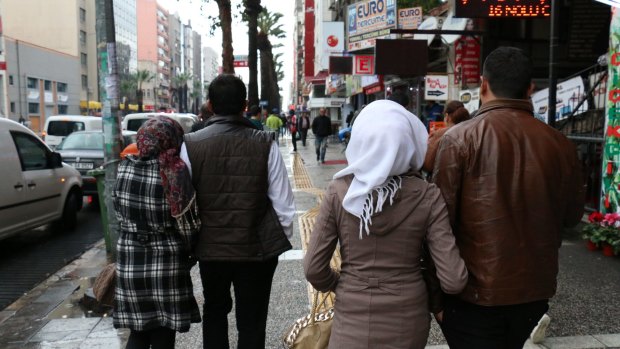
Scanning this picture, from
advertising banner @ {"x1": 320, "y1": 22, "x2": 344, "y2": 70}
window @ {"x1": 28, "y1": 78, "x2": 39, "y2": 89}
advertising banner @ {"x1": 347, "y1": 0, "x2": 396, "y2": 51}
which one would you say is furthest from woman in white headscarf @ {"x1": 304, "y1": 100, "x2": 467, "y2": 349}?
window @ {"x1": 28, "y1": 78, "x2": 39, "y2": 89}

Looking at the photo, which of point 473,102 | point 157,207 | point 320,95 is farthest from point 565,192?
point 320,95

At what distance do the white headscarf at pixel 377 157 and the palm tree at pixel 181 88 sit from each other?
120068 millimetres

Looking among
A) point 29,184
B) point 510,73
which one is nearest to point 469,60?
point 29,184

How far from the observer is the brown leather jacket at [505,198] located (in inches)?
83.0

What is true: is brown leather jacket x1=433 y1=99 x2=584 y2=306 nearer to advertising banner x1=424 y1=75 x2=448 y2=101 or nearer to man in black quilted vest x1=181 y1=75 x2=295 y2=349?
man in black quilted vest x1=181 y1=75 x2=295 y2=349

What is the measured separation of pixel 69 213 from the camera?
359 inches

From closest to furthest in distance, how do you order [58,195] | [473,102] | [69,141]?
[58,195] → [473,102] → [69,141]

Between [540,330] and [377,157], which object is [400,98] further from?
[540,330]

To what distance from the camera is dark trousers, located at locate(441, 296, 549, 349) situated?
217cm

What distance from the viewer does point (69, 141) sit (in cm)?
1222

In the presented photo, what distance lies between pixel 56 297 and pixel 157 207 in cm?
352

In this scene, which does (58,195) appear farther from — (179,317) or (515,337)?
(515,337)

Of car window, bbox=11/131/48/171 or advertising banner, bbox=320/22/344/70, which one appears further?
advertising banner, bbox=320/22/344/70

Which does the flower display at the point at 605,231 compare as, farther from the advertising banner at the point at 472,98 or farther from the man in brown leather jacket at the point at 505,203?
the advertising banner at the point at 472,98
